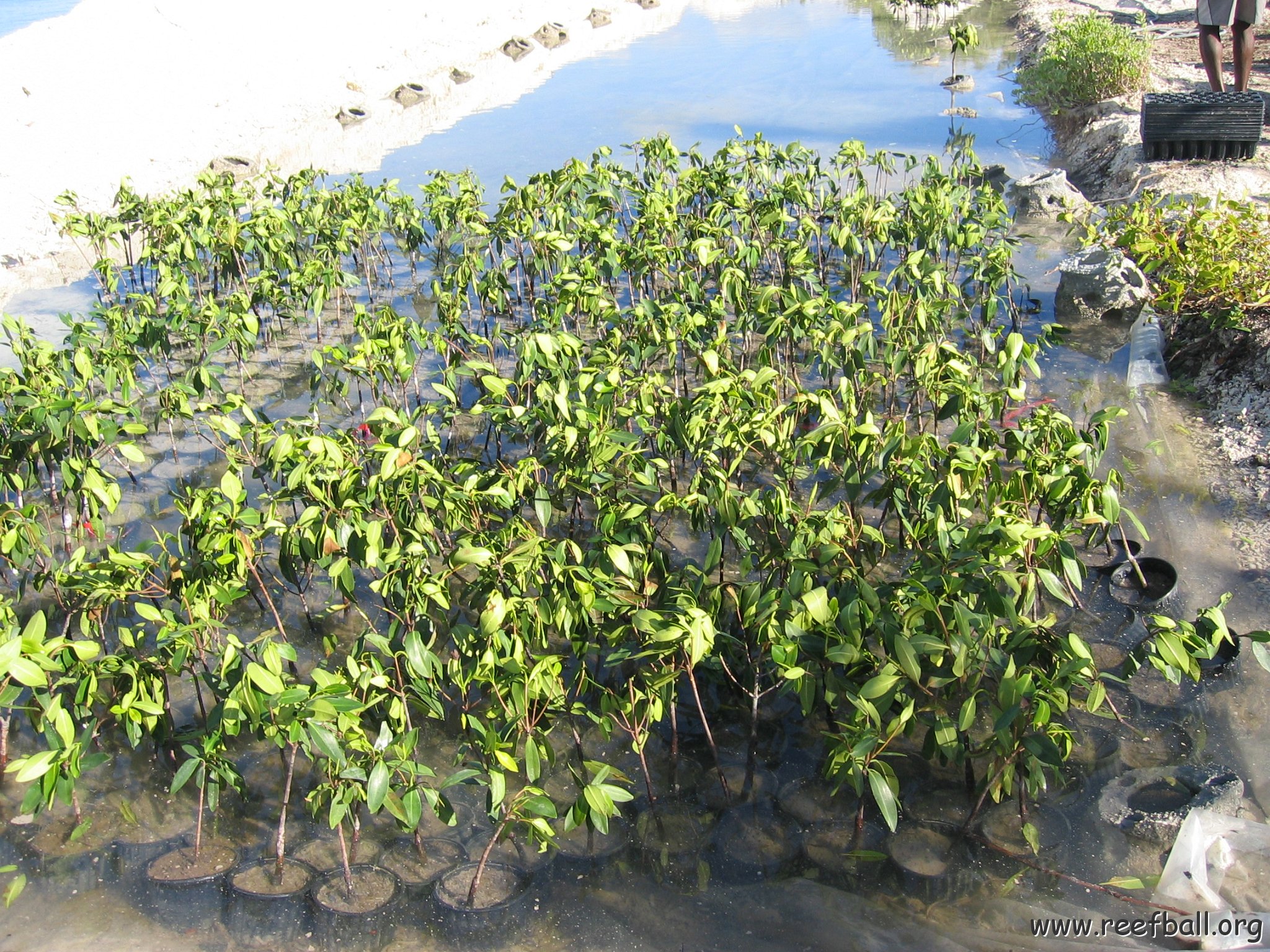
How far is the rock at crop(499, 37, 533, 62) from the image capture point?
1619cm

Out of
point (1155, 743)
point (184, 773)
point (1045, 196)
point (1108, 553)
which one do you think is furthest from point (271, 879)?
point (1045, 196)

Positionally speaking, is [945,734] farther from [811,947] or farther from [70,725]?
[70,725]

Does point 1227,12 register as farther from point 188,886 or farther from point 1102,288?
point 188,886

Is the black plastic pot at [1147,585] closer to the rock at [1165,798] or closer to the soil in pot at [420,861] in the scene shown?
the rock at [1165,798]

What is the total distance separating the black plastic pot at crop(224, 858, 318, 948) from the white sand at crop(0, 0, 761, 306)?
20.0 ft

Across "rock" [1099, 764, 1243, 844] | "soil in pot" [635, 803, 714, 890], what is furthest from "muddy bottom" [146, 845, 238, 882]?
"rock" [1099, 764, 1243, 844]

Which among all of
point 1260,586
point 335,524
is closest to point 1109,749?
point 1260,586

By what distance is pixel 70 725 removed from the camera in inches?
107

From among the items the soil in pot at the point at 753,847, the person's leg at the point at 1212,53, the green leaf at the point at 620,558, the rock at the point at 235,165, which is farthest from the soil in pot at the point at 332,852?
the rock at the point at 235,165

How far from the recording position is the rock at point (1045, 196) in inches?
307

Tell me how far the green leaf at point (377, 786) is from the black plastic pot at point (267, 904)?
1.87ft

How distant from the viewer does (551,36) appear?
17.5 metres

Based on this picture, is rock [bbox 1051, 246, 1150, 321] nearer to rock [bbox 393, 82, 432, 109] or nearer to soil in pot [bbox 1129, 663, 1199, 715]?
soil in pot [bbox 1129, 663, 1199, 715]

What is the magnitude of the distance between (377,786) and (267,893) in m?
0.70
